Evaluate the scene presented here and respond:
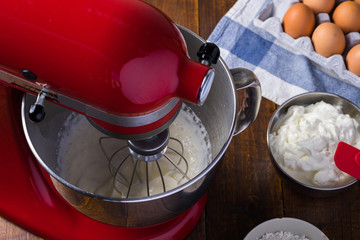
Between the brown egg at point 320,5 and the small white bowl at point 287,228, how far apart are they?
0.49 m

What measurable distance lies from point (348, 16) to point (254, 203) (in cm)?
47

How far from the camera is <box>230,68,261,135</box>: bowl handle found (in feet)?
1.99

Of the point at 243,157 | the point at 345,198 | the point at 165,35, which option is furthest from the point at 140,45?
the point at 345,198

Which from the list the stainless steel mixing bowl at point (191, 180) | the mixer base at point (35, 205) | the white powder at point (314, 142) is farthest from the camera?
the white powder at point (314, 142)

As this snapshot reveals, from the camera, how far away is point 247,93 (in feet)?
2.19

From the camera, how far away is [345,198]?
0.84m

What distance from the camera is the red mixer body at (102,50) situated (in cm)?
42

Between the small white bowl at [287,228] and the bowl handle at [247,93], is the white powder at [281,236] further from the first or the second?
the bowl handle at [247,93]

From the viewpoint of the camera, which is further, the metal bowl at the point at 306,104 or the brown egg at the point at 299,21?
the brown egg at the point at 299,21

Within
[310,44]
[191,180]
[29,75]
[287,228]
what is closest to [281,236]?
[287,228]

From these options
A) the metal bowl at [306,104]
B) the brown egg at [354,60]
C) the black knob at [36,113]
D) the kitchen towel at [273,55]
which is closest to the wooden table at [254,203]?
the metal bowl at [306,104]

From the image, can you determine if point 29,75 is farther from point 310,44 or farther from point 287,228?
point 310,44

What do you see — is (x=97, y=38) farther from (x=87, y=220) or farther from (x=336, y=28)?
(x=336, y=28)

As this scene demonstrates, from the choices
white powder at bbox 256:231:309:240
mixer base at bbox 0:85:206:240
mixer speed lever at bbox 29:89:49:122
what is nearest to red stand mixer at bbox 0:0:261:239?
mixer speed lever at bbox 29:89:49:122
